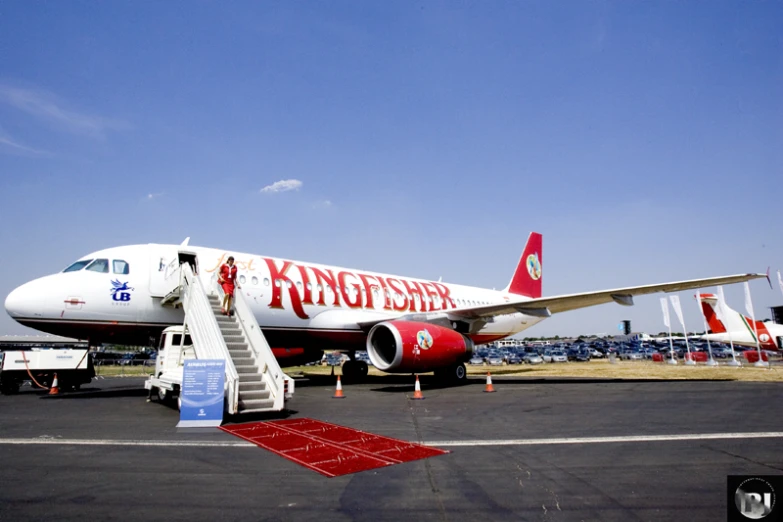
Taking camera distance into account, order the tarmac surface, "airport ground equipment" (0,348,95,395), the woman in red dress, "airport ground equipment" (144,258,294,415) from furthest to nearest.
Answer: "airport ground equipment" (0,348,95,395) < the woman in red dress < "airport ground equipment" (144,258,294,415) < the tarmac surface

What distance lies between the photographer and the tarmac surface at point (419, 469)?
3.84 m

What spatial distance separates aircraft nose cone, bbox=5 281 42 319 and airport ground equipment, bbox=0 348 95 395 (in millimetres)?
3258

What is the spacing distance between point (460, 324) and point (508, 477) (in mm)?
12986

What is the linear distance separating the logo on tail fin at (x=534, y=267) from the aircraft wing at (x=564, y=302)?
8.77 m

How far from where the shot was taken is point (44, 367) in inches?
555

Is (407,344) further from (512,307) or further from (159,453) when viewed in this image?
(159,453)

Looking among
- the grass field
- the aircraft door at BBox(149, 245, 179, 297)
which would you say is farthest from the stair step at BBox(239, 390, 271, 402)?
the grass field

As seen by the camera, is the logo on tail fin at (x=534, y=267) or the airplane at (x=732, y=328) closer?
the logo on tail fin at (x=534, y=267)

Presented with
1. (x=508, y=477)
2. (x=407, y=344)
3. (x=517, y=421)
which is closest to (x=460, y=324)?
(x=407, y=344)

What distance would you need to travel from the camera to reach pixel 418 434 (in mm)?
7238

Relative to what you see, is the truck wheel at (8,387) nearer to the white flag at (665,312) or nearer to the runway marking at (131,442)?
the runway marking at (131,442)

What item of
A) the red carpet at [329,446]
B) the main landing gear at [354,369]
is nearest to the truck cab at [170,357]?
the red carpet at [329,446]

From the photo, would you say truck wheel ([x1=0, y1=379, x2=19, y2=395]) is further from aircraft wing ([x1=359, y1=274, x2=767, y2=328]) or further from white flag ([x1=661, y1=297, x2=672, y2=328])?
white flag ([x1=661, y1=297, x2=672, y2=328])

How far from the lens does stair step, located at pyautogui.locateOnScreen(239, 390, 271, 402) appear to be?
9.22 m
